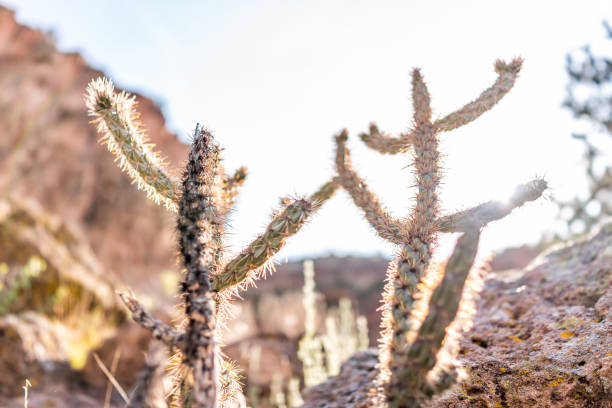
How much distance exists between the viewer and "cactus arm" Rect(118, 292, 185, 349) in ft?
5.96

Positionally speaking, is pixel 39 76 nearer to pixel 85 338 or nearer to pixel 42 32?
pixel 42 32

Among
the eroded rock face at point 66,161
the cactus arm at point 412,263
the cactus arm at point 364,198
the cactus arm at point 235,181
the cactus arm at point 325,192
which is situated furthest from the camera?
the eroded rock face at point 66,161

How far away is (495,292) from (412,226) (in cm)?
221

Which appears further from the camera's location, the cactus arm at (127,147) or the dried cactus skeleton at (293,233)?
the cactus arm at (127,147)

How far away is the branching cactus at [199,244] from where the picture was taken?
1803mm

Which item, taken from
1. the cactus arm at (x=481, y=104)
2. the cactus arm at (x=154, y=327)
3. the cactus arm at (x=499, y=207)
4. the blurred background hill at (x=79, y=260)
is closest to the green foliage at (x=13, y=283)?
the blurred background hill at (x=79, y=260)

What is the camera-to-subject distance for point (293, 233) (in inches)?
90.0

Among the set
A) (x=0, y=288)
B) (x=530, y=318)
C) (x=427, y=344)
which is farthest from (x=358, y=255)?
(x=427, y=344)

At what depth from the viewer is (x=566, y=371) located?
7.50ft

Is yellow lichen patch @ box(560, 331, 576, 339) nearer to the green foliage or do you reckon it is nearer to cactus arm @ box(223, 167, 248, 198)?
cactus arm @ box(223, 167, 248, 198)

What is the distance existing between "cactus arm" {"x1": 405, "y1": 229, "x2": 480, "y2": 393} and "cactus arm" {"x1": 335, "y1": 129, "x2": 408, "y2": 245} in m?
1.03

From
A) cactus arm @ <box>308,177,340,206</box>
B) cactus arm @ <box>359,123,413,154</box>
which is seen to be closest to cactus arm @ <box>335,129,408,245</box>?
cactus arm @ <box>308,177,340,206</box>

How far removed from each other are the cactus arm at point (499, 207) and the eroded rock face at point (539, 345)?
100 cm

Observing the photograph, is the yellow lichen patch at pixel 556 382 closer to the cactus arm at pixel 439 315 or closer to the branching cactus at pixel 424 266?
the branching cactus at pixel 424 266
